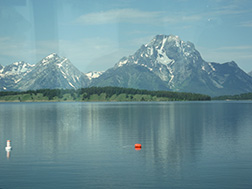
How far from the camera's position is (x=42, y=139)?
74.4 m

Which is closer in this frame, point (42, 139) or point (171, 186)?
point (171, 186)

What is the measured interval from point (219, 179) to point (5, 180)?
25.6 m

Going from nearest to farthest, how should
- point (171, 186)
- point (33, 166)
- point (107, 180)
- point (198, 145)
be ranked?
point (171, 186) < point (107, 180) < point (33, 166) < point (198, 145)


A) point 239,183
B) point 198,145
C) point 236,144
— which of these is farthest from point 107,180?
point 236,144

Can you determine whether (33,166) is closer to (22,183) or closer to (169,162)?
(22,183)

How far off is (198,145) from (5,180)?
38303 millimetres

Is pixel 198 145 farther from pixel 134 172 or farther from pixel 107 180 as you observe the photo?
pixel 107 180

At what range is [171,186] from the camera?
36.4 meters

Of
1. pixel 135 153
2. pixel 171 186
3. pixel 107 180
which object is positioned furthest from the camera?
pixel 135 153

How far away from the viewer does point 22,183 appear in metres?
38.3

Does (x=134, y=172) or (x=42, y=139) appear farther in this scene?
(x=42, y=139)

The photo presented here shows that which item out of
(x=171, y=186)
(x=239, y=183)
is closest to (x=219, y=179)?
(x=239, y=183)

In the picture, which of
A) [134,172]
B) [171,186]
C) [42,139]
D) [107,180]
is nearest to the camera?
[171,186]

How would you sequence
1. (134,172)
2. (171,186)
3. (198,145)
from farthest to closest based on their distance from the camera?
(198,145)
(134,172)
(171,186)
